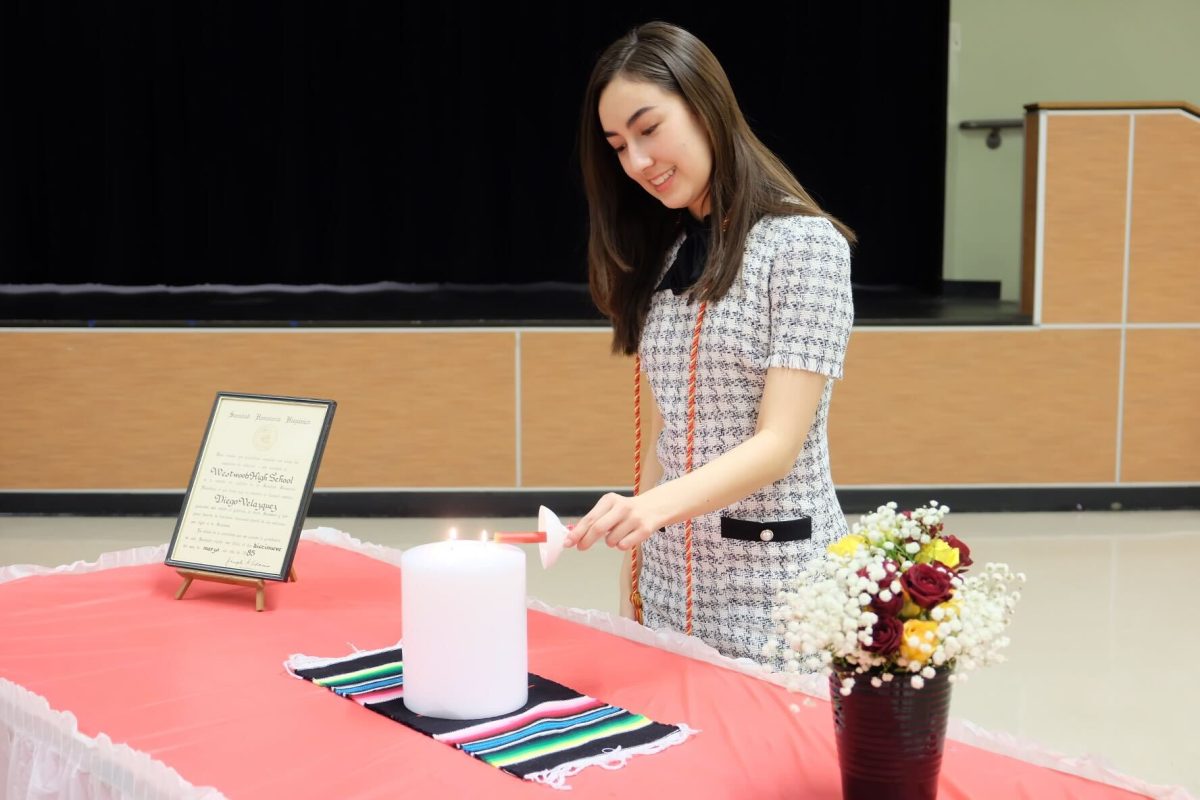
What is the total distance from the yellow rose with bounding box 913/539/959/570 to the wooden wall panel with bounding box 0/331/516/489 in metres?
4.12

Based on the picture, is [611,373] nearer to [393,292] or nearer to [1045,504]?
[1045,504]

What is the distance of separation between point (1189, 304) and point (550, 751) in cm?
465

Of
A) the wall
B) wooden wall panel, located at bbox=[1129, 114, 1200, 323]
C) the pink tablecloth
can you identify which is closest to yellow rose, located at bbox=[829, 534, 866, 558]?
the pink tablecloth

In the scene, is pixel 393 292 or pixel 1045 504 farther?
pixel 393 292

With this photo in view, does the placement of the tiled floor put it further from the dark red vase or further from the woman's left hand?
the dark red vase

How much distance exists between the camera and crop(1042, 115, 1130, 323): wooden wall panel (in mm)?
5070

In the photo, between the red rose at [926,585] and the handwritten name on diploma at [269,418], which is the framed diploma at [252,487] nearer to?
the handwritten name on diploma at [269,418]

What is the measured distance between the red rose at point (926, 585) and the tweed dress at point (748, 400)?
58cm

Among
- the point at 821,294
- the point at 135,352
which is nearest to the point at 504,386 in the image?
the point at 135,352

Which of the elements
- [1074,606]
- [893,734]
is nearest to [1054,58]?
[1074,606]

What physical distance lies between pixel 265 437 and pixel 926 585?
105 cm

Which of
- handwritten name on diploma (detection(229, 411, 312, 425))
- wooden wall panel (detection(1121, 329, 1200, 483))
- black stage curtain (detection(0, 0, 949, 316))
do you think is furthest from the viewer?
black stage curtain (detection(0, 0, 949, 316))

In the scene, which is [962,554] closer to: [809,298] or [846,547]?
[846,547]

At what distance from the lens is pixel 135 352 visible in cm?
507
